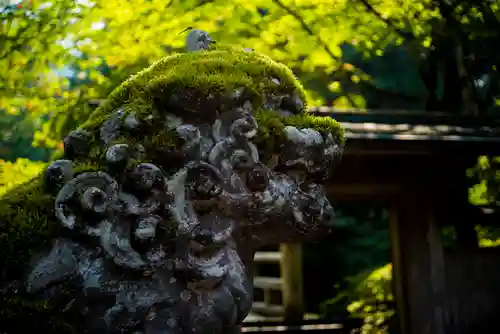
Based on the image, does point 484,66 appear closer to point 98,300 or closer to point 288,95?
point 288,95

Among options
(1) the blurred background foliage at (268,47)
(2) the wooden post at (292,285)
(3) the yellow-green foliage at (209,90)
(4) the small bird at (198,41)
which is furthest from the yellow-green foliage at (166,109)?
(2) the wooden post at (292,285)

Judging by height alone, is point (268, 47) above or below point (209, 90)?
below

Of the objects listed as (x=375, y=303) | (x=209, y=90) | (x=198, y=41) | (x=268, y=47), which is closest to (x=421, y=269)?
(x=375, y=303)

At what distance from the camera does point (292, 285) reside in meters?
7.10

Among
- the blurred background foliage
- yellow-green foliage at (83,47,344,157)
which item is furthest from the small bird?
the blurred background foliage

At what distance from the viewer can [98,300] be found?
1814 millimetres

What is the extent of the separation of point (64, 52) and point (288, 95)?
3828mm

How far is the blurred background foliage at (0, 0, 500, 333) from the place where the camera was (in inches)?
211

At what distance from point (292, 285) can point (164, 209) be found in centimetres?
546

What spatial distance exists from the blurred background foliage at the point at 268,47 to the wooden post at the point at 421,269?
1.60 meters

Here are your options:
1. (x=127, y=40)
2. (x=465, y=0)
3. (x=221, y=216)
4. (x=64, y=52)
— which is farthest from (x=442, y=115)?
(x=221, y=216)

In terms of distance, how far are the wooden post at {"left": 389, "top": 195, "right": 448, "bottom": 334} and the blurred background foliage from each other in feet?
5.25

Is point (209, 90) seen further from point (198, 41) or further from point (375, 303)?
point (375, 303)

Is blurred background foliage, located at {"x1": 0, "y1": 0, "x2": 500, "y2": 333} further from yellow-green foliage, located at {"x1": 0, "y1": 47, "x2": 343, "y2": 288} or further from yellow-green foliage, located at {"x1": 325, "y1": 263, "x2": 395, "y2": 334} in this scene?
yellow-green foliage, located at {"x1": 0, "y1": 47, "x2": 343, "y2": 288}
